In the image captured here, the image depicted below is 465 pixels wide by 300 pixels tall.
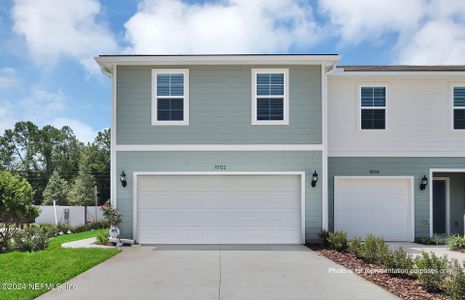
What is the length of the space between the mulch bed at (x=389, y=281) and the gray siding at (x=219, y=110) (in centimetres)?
370

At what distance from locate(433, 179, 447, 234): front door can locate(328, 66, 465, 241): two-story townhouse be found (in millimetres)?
1035

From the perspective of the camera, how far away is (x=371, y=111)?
500 inches

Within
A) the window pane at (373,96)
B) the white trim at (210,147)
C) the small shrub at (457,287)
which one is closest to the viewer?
the small shrub at (457,287)

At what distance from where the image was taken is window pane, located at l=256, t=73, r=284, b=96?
11914 mm

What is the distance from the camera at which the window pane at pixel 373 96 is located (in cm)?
1272

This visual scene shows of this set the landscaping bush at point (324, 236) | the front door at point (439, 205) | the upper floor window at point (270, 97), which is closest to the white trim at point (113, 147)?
the upper floor window at point (270, 97)

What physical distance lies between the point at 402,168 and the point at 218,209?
590 cm

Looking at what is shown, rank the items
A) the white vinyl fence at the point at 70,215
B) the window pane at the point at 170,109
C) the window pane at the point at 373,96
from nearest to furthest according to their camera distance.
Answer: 1. the window pane at the point at 170,109
2. the window pane at the point at 373,96
3. the white vinyl fence at the point at 70,215

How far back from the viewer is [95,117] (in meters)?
40.5

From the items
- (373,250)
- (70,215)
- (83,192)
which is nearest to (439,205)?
(373,250)

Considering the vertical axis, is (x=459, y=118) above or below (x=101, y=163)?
above

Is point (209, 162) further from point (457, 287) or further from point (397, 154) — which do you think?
point (457, 287)

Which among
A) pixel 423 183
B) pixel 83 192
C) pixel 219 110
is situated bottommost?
pixel 83 192

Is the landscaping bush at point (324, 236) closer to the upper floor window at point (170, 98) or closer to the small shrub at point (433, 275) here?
the small shrub at point (433, 275)
